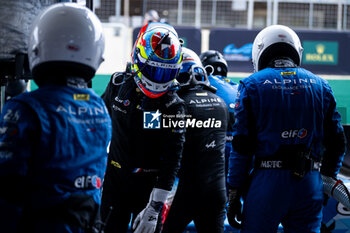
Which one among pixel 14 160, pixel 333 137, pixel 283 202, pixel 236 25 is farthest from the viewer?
pixel 236 25

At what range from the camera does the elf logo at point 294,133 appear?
2.41 m

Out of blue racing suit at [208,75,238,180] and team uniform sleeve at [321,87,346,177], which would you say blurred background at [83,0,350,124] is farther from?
team uniform sleeve at [321,87,346,177]

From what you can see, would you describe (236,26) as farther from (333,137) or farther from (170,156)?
(170,156)

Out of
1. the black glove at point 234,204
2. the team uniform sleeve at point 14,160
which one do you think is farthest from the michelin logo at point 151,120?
the team uniform sleeve at point 14,160

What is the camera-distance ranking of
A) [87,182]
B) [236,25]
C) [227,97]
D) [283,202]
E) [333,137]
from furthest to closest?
[236,25]
[227,97]
[333,137]
[283,202]
[87,182]

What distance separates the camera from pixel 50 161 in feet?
5.02

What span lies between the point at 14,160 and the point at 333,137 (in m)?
1.74

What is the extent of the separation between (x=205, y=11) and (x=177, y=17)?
0.68 m

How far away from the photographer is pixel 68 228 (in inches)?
61.9

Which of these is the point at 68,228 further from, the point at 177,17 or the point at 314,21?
the point at 314,21

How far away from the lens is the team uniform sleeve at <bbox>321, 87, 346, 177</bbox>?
252cm

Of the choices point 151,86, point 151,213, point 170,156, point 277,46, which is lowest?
point 151,213

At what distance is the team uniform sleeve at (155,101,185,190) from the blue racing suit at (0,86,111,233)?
31.1 inches

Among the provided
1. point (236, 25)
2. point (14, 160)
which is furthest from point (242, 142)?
point (236, 25)
